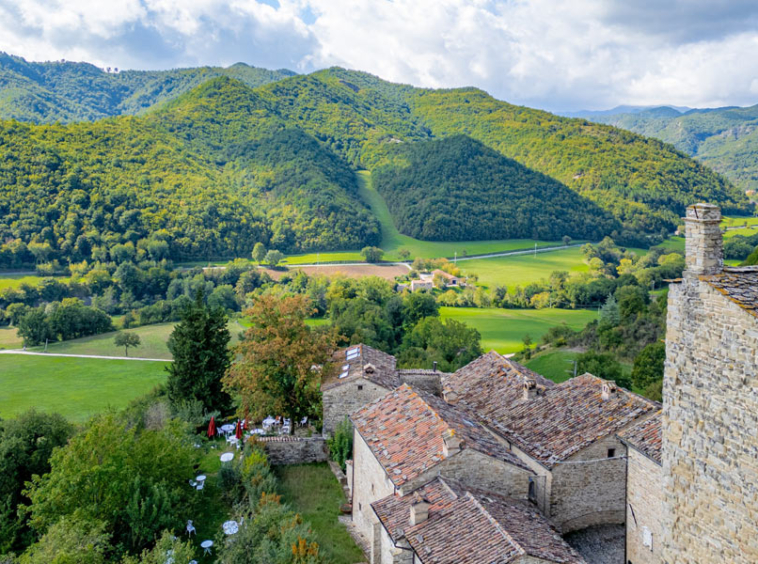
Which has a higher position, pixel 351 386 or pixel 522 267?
pixel 351 386

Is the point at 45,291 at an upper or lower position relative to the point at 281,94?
lower

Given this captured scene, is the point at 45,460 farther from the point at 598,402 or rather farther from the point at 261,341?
the point at 598,402

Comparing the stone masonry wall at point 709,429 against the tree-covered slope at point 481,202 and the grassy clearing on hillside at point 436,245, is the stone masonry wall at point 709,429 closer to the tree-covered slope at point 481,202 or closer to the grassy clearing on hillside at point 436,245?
the grassy clearing on hillside at point 436,245

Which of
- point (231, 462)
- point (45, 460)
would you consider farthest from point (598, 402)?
point (45, 460)

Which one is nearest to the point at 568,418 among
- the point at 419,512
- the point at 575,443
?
the point at 575,443

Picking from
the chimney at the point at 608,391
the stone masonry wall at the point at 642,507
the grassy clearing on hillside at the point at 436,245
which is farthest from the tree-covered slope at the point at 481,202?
the stone masonry wall at the point at 642,507

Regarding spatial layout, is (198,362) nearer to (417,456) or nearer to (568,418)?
(417,456)
